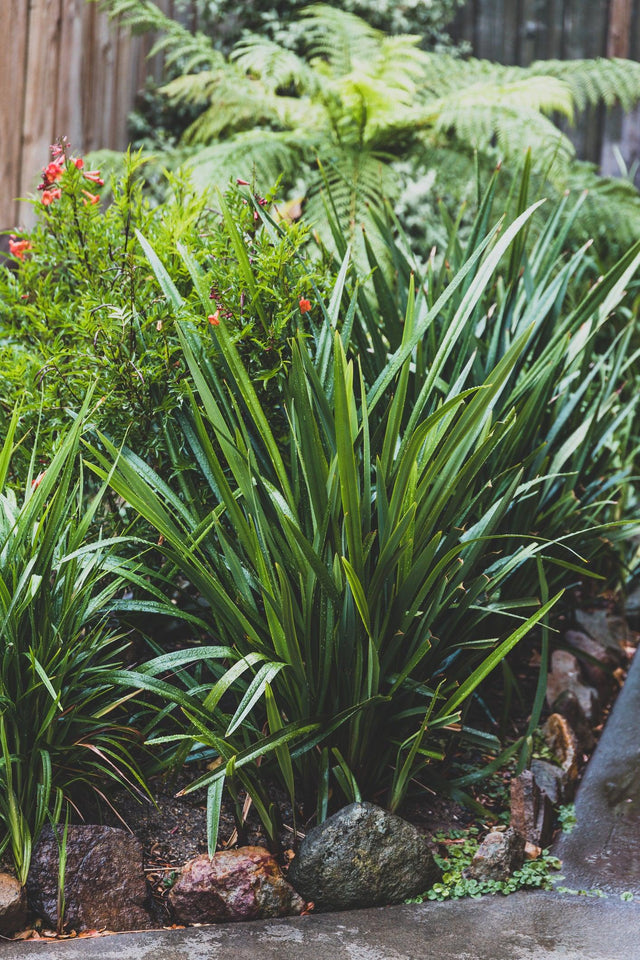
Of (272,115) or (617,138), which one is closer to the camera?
(272,115)

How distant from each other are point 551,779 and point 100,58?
4.14 m

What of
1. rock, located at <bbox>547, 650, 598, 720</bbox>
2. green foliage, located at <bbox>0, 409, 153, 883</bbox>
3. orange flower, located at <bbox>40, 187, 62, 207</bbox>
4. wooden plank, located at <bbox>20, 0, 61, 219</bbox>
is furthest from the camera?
wooden plank, located at <bbox>20, 0, 61, 219</bbox>

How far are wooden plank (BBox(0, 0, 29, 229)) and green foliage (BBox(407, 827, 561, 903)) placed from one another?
10.8 ft

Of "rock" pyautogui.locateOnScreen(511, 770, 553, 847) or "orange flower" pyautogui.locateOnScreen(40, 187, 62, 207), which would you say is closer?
"rock" pyautogui.locateOnScreen(511, 770, 553, 847)

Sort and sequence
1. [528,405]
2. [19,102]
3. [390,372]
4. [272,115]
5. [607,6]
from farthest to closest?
[607,6], [272,115], [19,102], [528,405], [390,372]

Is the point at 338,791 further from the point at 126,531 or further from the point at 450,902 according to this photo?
the point at 126,531

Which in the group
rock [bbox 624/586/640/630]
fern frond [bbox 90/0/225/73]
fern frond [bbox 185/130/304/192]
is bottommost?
rock [bbox 624/586/640/630]

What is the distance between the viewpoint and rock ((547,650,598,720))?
2.66m

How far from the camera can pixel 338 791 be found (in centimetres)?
203

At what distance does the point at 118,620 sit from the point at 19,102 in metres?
2.93

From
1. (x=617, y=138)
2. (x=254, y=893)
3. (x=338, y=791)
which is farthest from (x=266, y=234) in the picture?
(x=617, y=138)

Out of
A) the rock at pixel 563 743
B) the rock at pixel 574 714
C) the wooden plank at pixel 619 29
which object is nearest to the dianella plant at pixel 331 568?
the rock at pixel 563 743

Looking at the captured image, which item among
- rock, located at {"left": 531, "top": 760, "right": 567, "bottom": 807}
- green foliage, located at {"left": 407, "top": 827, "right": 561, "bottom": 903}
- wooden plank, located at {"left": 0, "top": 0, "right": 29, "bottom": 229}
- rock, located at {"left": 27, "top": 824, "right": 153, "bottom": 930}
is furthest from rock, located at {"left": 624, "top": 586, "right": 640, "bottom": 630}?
wooden plank, located at {"left": 0, "top": 0, "right": 29, "bottom": 229}

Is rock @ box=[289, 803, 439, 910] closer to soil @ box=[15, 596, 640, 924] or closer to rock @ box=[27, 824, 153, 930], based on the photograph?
soil @ box=[15, 596, 640, 924]
